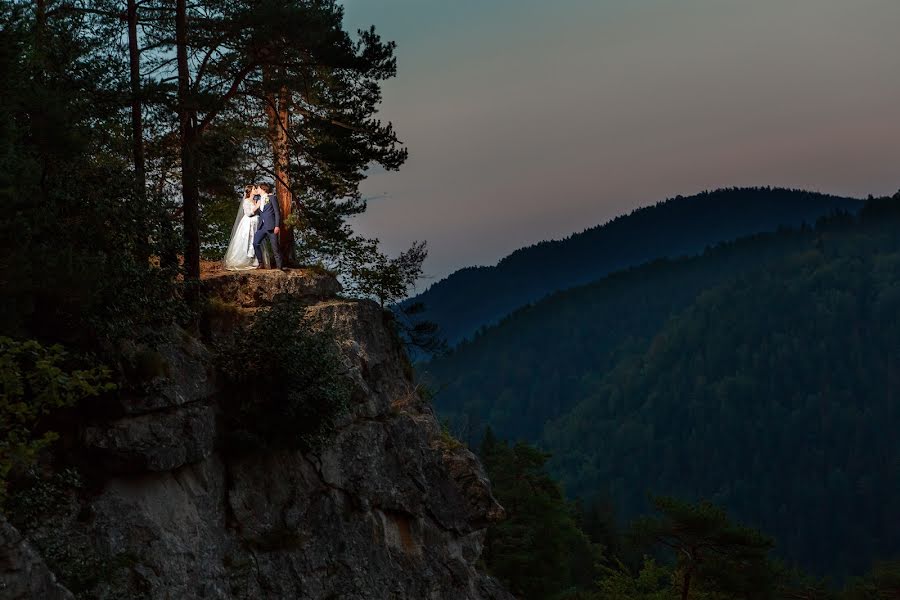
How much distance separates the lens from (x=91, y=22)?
57.5 ft

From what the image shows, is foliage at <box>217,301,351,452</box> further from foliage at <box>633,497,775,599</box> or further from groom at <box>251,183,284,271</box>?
foliage at <box>633,497,775,599</box>

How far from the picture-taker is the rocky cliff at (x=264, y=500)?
13.2 metres

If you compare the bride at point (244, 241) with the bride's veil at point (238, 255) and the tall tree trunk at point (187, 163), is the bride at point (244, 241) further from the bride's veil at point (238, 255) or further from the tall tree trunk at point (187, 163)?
the tall tree trunk at point (187, 163)

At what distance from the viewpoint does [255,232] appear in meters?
22.3

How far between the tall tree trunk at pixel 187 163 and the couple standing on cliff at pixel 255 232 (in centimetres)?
361

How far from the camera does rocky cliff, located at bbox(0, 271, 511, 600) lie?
13203 millimetres

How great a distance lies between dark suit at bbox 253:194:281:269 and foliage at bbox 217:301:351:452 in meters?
5.54

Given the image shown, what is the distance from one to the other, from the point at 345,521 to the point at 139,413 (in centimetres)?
492

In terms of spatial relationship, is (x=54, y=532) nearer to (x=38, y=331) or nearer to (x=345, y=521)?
(x=38, y=331)

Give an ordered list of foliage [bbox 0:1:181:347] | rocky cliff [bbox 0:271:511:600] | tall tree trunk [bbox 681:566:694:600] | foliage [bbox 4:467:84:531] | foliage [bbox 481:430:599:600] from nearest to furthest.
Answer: foliage [bbox 4:467:84:531]
foliage [bbox 0:1:181:347]
rocky cliff [bbox 0:271:511:600]
tall tree trunk [bbox 681:566:694:600]
foliage [bbox 481:430:599:600]

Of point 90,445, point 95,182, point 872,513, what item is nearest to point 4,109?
point 95,182

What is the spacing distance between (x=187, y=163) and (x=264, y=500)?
609cm

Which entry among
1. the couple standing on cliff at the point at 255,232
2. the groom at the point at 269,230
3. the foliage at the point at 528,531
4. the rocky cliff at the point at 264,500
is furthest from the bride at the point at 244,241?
the foliage at the point at 528,531

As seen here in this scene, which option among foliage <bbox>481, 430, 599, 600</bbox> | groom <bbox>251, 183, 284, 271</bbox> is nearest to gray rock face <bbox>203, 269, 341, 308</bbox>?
groom <bbox>251, 183, 284, 271</bbox>
